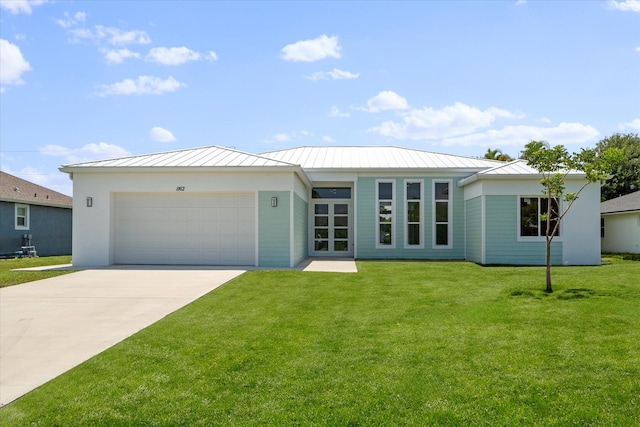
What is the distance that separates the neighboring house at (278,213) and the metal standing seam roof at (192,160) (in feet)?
0.12

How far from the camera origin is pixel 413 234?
61.0ft

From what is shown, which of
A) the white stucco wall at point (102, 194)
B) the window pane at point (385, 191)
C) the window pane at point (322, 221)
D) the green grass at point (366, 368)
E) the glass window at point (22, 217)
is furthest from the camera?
the glass window at point (22, 217)

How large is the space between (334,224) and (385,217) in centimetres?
236

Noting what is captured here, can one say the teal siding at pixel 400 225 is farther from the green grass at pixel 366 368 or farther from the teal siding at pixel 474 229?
the green grass at pixel 366 368

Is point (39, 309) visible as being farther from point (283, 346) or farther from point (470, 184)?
point (470, 184)

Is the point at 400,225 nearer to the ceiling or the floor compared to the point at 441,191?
nearer to the floor

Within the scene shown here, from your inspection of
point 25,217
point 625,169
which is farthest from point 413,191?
Result: point 625,169

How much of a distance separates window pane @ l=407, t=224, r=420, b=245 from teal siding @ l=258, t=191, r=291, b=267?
5.96 meters

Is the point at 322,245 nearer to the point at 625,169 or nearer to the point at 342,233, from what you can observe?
the point at 342,233

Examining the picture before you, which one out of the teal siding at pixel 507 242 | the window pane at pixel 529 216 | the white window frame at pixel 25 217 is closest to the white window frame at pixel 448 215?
the teal siding at pixel 507 242

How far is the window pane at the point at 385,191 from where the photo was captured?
1875 cm

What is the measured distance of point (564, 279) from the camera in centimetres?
A: 1127

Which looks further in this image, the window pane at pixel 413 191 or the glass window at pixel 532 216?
the window pane at pixel 413 191

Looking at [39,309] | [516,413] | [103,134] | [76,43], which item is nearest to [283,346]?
[516,413]
